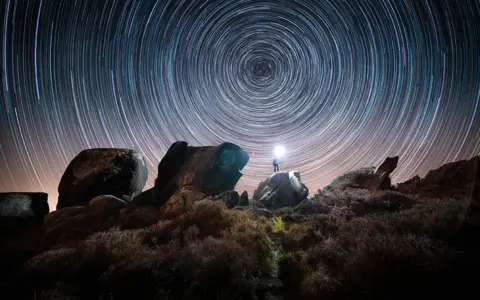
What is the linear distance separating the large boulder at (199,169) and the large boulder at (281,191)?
10.4 feet

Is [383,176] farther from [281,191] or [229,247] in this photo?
[229,247]

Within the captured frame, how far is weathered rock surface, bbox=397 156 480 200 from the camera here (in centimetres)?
1380

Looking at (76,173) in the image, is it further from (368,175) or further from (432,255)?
(368,175)

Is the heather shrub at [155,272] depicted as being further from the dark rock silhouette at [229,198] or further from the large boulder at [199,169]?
the large boulder at [199,169]

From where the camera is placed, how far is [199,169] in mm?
18281

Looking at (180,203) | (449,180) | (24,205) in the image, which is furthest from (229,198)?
(449,180)

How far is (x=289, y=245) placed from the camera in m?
8.18

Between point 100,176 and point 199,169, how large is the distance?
804cm

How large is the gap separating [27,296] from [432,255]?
32.5ft

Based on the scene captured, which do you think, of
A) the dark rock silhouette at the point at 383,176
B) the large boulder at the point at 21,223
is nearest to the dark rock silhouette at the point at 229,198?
the large boulder at the point at 21,223

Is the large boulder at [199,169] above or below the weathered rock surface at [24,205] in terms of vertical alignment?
above

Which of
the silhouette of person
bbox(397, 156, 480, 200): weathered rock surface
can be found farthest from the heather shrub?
the silhouette of person

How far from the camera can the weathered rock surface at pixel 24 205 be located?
11.6 metres

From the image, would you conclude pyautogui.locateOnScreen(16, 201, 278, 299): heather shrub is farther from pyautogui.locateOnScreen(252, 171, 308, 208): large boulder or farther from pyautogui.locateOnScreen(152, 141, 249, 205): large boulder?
pyautogui.locateOnScreen(252, 171, 308, 208): large boulder
